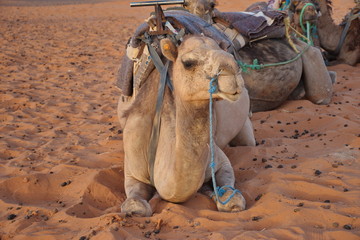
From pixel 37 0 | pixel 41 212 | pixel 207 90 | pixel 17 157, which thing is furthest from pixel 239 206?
pixel 37 0

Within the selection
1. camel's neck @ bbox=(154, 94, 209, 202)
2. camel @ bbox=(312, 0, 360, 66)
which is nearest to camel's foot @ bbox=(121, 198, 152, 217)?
camel's neck @ bbox=(154, 94, 209, 202)

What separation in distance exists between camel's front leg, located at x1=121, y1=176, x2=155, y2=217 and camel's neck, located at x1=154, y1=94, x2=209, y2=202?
171 millimetres

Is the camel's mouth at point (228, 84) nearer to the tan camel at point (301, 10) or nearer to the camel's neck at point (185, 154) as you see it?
the camel's neck at point (185, 154)

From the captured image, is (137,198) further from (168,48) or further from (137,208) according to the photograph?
(168,48)

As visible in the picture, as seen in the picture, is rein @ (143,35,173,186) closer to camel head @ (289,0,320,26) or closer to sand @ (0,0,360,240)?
sand @ (0,0,360,240)

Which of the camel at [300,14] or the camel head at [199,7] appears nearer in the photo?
the camel head at [199,7]

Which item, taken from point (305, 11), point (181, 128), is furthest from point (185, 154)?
point (305, 11)

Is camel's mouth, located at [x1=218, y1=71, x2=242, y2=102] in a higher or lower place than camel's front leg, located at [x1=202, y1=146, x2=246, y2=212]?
higher

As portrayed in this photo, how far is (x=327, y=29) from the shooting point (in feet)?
28.1

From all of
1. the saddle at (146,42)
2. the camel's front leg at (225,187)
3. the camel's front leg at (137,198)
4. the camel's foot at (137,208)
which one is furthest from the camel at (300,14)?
the camel's foot at (137,208)

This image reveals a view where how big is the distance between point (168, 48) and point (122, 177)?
5.73 ft

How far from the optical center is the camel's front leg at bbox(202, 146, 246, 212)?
3279 mm

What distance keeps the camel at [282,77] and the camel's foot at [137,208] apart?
2899 mm

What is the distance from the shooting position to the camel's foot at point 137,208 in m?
3.24
